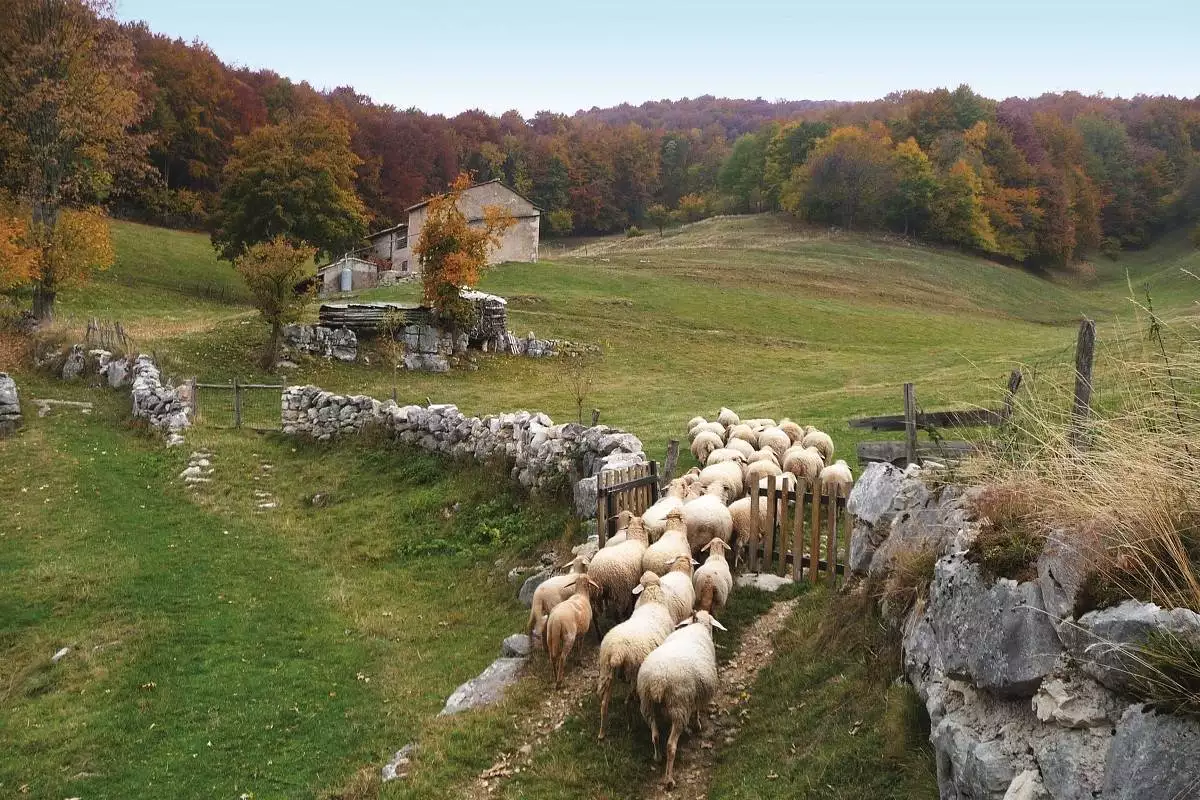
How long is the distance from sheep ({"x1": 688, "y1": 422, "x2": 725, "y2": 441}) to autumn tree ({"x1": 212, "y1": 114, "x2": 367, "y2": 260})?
35.1m

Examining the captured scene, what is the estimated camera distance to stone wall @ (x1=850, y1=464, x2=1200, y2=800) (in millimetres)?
4039

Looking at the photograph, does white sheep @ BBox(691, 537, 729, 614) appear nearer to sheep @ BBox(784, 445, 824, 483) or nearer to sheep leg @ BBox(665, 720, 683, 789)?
sheep leg @ BBox(665, 720, 683, 789)

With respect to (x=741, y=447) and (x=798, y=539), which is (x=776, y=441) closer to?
(x=741, y=447)

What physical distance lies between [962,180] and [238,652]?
9001cm

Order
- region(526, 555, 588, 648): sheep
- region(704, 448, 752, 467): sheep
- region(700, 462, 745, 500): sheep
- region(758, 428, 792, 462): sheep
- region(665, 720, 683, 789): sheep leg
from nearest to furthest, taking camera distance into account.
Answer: region(665, 720, 683, 789): sheep leg → region(526, 555, 588, 648): sheep → region(700, 462, 745, 500): sheep → region(704, 448, 752, 467): sheep → region(758, 428, 792, 462): sheep

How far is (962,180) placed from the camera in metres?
85.4

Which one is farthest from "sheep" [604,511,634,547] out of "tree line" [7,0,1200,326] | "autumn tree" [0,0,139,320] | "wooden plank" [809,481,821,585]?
"autumn tree" [0,0,139,320]

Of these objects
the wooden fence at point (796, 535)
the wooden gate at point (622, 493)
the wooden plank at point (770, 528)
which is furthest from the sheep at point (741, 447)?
the wooden plank at point (770, 528)

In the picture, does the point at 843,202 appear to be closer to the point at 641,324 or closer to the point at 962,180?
the point at 962,180

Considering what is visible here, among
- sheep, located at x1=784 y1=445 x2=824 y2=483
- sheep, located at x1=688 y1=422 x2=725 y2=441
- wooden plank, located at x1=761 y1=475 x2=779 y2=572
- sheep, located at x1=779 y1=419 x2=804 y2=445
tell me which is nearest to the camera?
wooden plank, located at x1=761 y1=475 x2=779 y2=572

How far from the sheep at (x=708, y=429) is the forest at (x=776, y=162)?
1646 inches

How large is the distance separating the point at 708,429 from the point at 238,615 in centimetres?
1135

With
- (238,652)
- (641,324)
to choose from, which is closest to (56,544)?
(238,652)

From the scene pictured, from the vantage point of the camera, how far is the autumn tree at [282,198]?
48.3 meters
